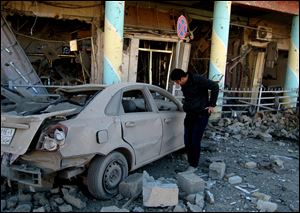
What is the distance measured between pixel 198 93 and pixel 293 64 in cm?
729

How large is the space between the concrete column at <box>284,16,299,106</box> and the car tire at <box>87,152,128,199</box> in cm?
855

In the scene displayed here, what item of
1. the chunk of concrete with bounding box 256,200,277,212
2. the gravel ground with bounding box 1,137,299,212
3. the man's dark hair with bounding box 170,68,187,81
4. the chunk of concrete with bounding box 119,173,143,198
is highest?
the man's dark hair with bounding box 170,68,187,81

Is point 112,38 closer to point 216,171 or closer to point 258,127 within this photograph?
point 216,171

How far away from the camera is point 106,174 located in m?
3.89

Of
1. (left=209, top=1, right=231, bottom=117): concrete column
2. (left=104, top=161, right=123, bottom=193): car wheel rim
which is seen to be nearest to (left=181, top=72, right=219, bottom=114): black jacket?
(left=104, top=161, right=123, bottom=193): car wheel rim

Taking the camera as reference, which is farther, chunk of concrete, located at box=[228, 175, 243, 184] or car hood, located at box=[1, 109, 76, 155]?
chunk of concrete, located at box=[228, 175, 243, 184]

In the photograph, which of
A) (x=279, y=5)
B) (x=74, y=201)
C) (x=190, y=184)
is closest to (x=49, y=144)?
(x=74, y=201)

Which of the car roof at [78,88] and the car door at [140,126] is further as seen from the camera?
the car roof at [78,88]

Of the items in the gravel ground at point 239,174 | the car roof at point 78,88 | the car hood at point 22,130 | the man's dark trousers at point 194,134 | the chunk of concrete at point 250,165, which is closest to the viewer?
the car hood at point 22,130

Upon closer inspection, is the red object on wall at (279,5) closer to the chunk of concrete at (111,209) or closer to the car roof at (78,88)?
the car roof at (78,88)

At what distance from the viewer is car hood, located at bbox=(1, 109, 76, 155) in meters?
3.36

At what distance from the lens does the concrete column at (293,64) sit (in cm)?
1092

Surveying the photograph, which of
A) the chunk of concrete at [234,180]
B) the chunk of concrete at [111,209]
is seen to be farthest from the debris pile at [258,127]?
the chunk of concrete at [111,209]

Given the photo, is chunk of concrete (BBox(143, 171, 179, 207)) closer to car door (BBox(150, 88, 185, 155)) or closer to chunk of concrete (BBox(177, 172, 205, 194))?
chunk of concrete (BBox(177, 172, 205, 194))
